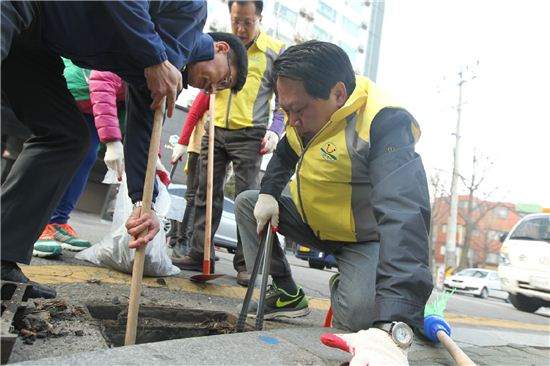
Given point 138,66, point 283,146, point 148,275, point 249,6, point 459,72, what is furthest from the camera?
point 459,72

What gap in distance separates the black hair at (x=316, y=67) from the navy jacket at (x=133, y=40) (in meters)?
0.45

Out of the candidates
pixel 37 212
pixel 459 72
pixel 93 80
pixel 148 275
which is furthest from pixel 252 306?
pixel 459 72

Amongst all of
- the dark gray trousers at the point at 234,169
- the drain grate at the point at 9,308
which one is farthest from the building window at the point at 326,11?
the drain grate at the point at 9,308

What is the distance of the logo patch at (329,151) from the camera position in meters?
2.00

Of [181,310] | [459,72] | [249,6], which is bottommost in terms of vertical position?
[181,310]

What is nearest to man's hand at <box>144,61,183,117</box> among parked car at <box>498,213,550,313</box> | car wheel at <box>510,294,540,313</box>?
parked car at <box>498,213,550,313</box>

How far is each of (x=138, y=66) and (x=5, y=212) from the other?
32.1 inches

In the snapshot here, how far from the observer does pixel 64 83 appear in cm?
198

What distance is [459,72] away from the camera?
1989 centimetres

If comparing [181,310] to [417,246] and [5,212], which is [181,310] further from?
[417,246]

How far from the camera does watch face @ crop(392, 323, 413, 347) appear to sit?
48.4 inches

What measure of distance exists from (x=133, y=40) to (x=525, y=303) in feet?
28.5

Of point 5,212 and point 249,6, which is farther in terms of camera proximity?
point 249,6

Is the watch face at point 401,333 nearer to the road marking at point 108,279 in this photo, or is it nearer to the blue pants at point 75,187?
the road marking at point 108,279
